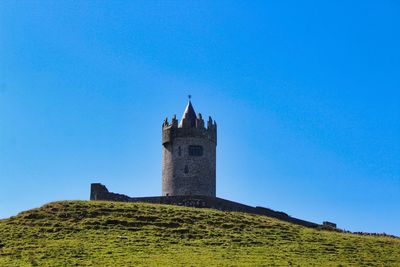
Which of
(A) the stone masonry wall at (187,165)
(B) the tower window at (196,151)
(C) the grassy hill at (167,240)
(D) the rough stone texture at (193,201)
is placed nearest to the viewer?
(C) the grassy hill at (167,240)

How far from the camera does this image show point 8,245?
2170 inches

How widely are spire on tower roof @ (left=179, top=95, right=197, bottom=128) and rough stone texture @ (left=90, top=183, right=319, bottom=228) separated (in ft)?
34.6

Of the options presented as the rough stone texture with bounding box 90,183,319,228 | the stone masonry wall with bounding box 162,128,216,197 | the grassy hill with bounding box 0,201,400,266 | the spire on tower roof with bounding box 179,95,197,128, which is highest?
the spire on tower roof with bounding box 179,95,197,128

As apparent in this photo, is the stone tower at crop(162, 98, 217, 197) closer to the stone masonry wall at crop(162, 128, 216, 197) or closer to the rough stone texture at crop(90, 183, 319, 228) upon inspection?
the stone masonry wall at crop(162, 128, 216, 197)

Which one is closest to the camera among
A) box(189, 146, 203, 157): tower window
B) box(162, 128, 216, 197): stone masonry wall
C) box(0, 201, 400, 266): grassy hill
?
box(0, 201, 400, 266): grassy hill

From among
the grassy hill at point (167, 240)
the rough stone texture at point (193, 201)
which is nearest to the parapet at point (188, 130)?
the rough stone texture at point (193, 201)

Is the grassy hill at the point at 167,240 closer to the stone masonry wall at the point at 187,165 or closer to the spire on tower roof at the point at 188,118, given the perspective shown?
the stone masonry wall at the point at 187,165

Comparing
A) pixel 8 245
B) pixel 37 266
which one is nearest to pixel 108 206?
pixel 8 245

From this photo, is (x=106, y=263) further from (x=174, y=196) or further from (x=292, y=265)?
(x=174, y=196)

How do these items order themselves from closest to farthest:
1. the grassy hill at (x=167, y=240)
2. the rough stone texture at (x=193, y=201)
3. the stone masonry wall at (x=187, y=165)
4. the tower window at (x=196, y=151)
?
the grassy hill at (x=167, y=240) < the rough stone texture at (x=193, y=201) < the stone masonry wall at (x=187, y=165) < the tower window at (x=196, y=151)

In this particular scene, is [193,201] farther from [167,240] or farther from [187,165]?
[167,240]

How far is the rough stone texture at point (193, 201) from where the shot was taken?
71.6 m

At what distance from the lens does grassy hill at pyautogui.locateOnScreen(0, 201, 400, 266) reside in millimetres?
52031

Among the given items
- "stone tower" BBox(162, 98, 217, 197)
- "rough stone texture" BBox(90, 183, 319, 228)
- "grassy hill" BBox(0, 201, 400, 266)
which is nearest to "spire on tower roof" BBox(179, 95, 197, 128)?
"stone tower" BBox(162, 98, 217, 197)
